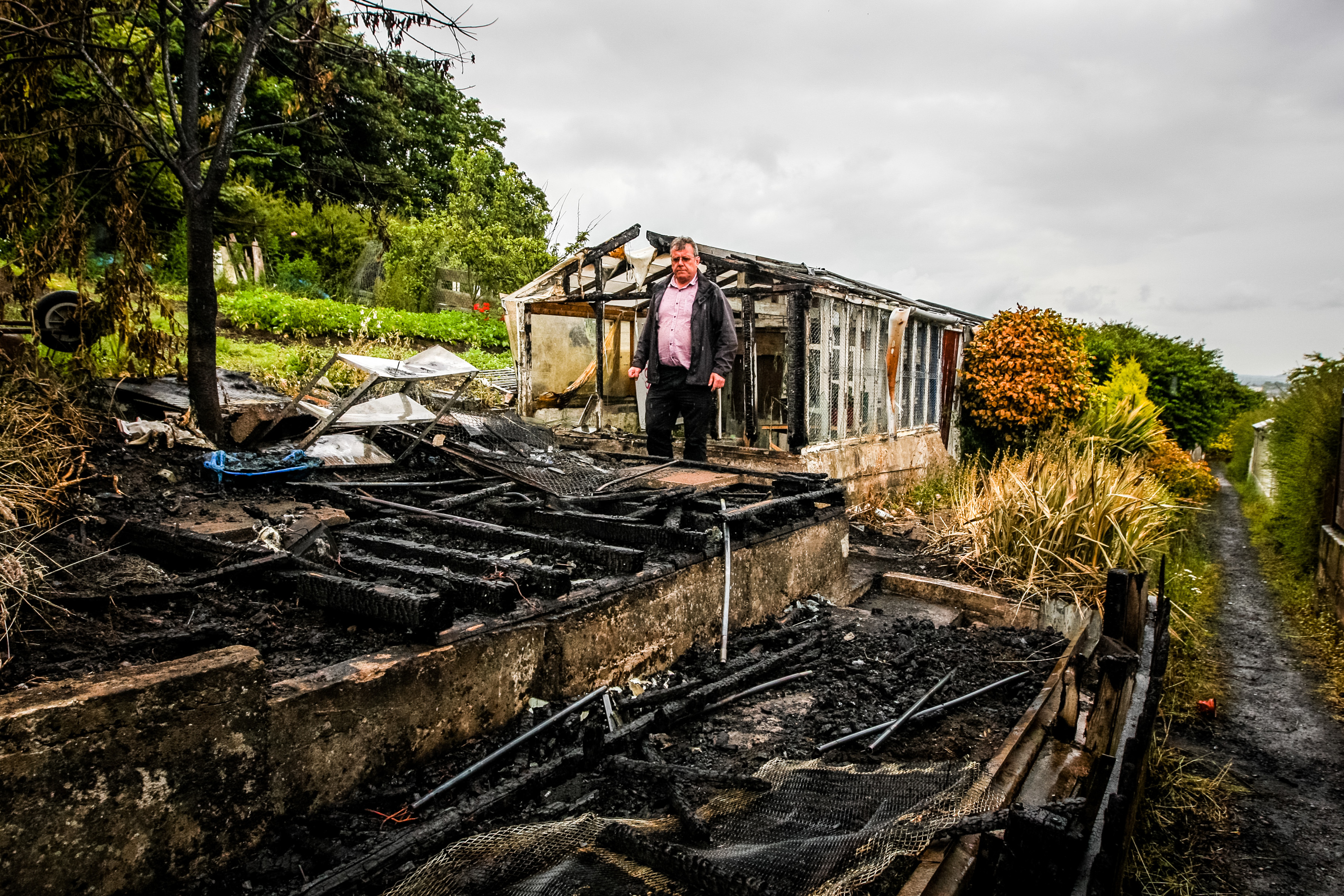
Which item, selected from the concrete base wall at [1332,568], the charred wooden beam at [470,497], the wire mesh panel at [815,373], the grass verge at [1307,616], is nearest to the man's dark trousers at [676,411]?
the charred wooden beam at [470,497]

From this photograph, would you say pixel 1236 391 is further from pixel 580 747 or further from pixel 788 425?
pixel 580 747

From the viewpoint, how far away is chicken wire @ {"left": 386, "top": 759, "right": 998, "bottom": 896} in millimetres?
1793

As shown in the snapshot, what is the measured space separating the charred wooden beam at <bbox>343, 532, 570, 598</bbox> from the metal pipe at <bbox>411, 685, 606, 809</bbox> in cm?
46

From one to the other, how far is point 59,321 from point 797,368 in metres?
7.45

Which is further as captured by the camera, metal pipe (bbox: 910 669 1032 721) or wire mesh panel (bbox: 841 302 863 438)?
wire mesh panel (bbox: 841 302 863 438)

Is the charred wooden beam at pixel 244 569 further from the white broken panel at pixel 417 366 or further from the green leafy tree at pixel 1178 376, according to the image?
the green leafy tree at pixel 1178 376

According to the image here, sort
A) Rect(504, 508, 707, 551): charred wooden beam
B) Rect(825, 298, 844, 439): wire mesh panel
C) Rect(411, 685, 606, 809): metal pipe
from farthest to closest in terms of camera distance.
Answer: Rect(825, 298, 844, 439): wire mesh panel → Rect(504, 508, 707, 551): charred wooden beam → Rect(411, 685, 606, 809): metal pipe

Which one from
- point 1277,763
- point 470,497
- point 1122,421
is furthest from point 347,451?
point 1122,421

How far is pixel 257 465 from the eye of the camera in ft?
16.8

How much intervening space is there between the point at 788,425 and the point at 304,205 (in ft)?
68.1

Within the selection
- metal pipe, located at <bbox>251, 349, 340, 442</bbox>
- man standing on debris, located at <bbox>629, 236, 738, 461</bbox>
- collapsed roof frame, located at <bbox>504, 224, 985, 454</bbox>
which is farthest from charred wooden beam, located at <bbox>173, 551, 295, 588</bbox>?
collapsed roof frame, located at <bbox>504, 224, 985, 454</bbox>

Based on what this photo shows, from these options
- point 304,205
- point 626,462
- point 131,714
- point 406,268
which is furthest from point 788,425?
point 304,205

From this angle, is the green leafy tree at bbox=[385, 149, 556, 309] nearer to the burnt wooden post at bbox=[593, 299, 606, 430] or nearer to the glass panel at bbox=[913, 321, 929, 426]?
the burnt wooden post at bbox=[593, 299, 606, 430]

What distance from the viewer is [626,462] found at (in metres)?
6.52
